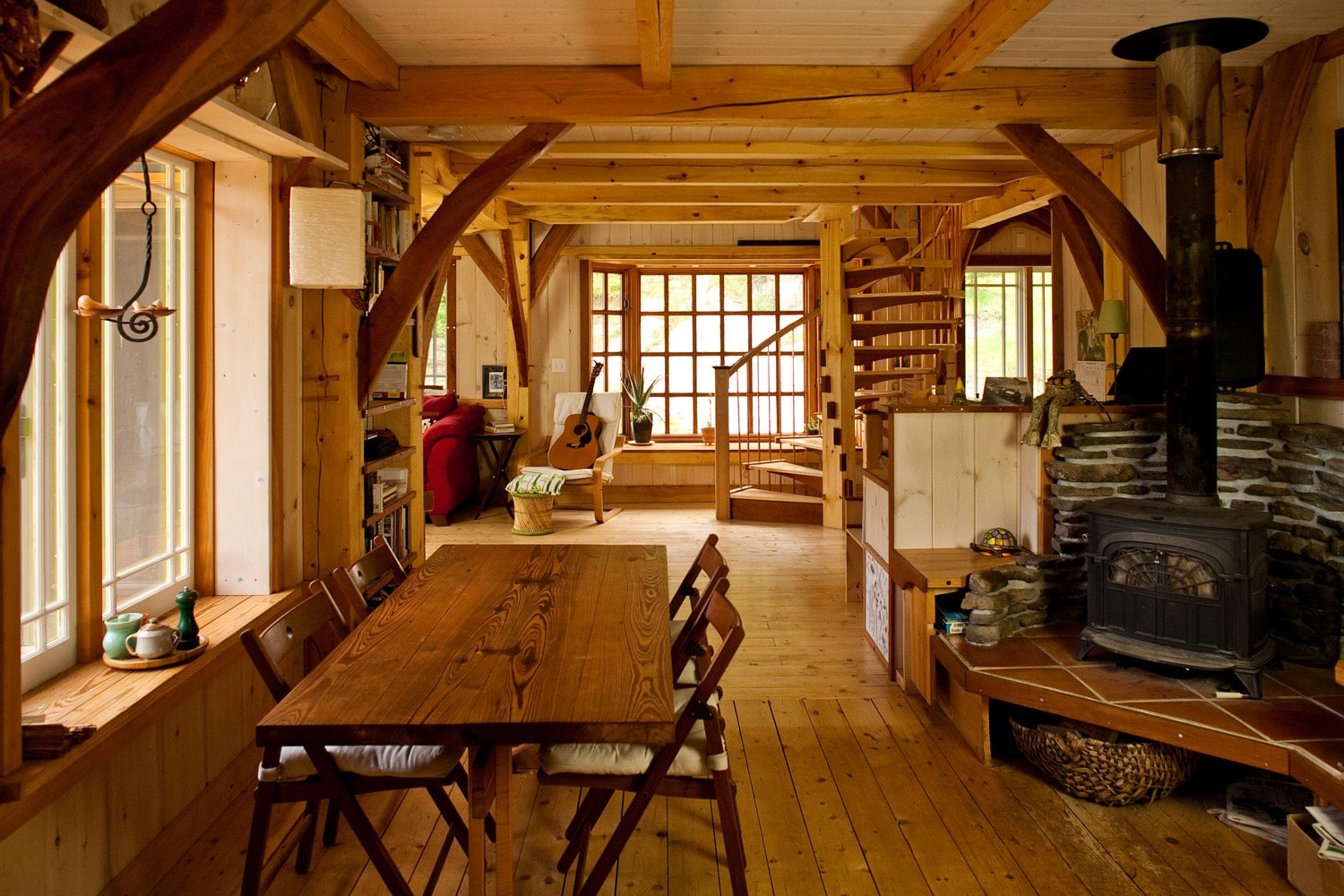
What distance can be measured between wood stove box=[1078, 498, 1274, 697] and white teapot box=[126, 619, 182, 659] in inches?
Result: 110

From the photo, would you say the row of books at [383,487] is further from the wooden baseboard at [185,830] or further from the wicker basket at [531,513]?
the wicker basket at [531,513]

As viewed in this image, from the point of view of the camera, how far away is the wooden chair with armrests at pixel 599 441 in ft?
24.7

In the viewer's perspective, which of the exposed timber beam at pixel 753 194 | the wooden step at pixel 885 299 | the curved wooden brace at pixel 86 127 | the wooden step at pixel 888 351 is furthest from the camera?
the wooden step at pixel 885 299

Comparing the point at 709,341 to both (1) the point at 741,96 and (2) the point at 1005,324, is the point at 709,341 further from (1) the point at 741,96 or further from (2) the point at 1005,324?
(1) the point at 741,96

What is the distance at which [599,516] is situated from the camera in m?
7.55

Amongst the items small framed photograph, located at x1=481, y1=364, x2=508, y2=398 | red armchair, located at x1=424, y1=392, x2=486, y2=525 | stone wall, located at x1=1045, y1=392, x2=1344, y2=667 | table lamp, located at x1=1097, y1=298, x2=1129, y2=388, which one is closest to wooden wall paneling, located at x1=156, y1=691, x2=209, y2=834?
stone wall, located at x1=1045, y1=392, x2=1344, y2=667

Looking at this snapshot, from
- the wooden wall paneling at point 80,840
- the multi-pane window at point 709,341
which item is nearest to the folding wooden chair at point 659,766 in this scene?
the wooden wall paneling at point 80,840

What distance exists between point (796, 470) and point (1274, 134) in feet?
15.1

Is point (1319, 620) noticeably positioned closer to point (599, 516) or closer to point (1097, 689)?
point (1097, 689)

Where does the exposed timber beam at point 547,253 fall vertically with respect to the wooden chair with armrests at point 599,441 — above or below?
above

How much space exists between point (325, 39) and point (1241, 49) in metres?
3.36

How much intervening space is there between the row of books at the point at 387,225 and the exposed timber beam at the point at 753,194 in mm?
2131

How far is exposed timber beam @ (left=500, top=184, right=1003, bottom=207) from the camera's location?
6262mm

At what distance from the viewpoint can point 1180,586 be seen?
2832 mm
